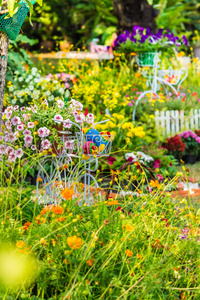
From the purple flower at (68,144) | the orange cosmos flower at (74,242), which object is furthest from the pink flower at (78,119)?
the orange cosmos flower at (74,242)

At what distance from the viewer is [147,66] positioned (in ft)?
26.2

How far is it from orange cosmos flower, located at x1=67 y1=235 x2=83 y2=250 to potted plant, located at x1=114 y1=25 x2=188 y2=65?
6.40 metres

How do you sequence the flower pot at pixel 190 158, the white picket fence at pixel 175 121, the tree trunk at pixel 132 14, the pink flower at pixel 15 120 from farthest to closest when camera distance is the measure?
the tree trunk at pixel 132 14, the white picket fence at pixel 175 121, the flower pot at pixel 190 158, the pink flower at pixel 15 120

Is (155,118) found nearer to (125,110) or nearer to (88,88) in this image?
(125,110)

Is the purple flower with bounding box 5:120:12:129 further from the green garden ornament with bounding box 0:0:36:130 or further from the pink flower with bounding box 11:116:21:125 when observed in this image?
the green garden ornament with bounding box 0:0:36:130

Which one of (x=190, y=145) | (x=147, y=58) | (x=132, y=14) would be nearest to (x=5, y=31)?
(x=190, y=145)

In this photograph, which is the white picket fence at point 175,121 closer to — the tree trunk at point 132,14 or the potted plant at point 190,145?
the potted plant at point 190,145

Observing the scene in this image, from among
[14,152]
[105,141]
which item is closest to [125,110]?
[105,141]

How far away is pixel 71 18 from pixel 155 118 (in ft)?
28.8

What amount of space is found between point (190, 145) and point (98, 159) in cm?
232

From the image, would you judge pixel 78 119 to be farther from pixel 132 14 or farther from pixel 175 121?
pixel 132 14

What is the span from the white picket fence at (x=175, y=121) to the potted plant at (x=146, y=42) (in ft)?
3.91

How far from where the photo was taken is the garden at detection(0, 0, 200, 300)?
1579 millimetres

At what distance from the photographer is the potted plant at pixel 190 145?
665cm
